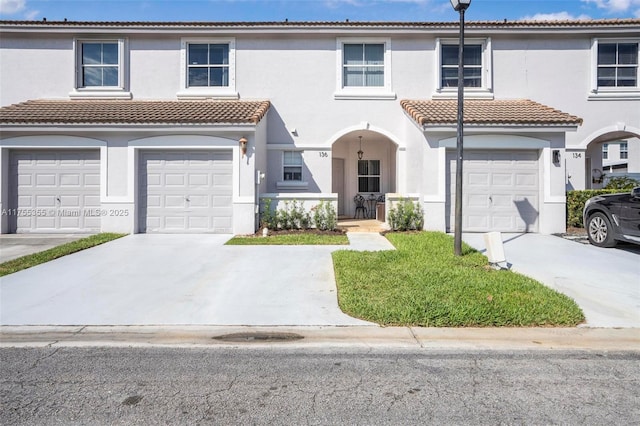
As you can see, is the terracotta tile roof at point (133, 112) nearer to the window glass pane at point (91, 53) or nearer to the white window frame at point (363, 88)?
the window glass pane at point (91, 53)

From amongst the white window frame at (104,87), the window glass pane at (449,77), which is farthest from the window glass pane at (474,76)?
the white window frame at (104,87)

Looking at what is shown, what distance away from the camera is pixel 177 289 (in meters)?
6.02

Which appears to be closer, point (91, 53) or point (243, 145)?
point (243, 145)

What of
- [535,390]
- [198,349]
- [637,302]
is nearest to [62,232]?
[198,349]

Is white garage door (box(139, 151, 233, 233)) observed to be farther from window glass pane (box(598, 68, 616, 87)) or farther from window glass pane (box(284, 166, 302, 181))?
window glass pane (box(598, 68, 616, 87))

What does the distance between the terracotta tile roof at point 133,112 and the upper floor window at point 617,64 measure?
12.7m

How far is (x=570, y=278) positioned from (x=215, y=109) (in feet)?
35.0

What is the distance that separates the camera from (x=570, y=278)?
6.49 meters

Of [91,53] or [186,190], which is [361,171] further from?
[91,53]

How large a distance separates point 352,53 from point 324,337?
40.1 ft

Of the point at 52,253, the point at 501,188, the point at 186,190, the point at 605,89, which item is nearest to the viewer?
the point at 52,253

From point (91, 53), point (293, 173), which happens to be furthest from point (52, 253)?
point (91, 53)

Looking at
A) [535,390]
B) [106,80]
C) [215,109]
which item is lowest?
[535,390]

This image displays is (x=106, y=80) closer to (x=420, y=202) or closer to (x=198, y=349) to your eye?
(x=420, y=202)
